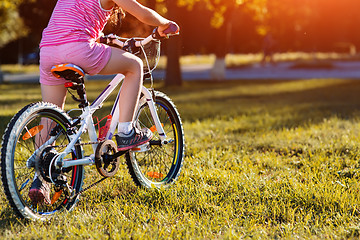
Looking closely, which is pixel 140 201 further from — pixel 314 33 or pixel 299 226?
pixel 314 33

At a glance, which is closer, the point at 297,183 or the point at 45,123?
the point at 45,123

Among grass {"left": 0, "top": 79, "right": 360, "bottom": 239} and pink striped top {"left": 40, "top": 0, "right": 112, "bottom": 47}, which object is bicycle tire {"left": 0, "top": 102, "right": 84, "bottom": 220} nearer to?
grass {"left": 0, "top": 79, "right": 360, "bottom": 239}

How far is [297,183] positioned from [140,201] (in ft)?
4.28

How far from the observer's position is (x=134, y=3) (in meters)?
3.35

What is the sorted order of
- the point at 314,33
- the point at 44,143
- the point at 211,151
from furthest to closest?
the point at 314,33 → the point at 211,151 → the point at 44,143

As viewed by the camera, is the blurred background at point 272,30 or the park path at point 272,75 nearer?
the park path at point 272,75

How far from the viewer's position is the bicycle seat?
3242mm

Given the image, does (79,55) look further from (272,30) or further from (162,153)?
(272,30)

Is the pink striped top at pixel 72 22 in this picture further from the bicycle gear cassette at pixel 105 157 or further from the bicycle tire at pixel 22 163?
the bicycle gear cassette at pixel 105 157

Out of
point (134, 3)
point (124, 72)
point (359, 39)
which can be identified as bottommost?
point (359, 39)

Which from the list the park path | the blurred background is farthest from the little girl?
the blurred background

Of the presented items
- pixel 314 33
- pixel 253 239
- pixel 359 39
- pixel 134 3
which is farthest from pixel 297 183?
pixel 359 39

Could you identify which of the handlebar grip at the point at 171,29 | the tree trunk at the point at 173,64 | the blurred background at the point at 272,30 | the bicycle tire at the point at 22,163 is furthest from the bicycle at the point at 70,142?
the blurred background at the point at 272,30

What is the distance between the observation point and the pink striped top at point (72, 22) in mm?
3256
